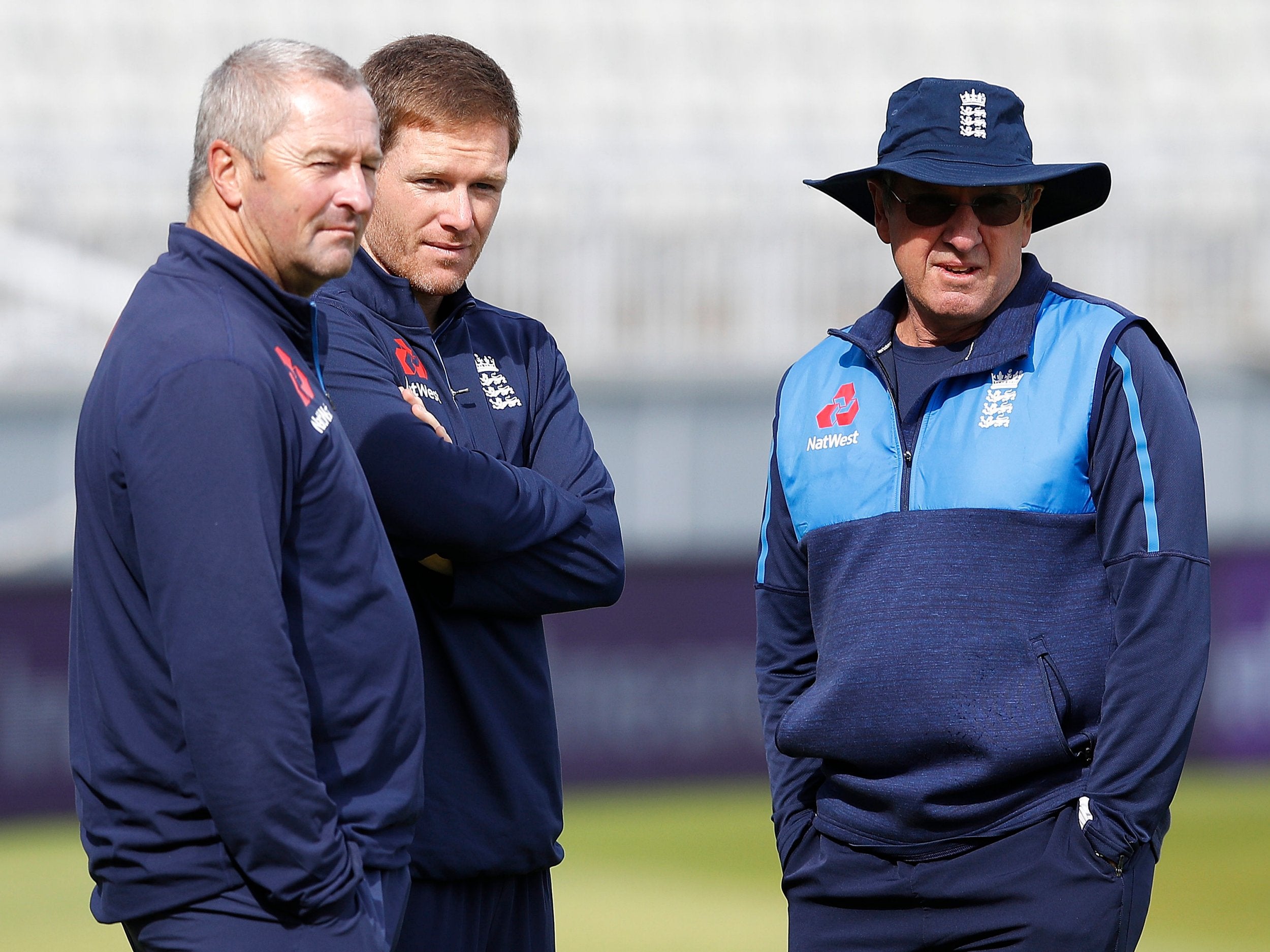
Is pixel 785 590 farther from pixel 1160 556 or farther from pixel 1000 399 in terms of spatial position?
pixel 1160 556

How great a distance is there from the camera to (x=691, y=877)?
715 cm

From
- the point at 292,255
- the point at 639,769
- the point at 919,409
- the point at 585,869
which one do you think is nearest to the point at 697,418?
the point at 639,769

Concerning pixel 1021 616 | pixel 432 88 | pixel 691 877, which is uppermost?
pixel 432 88

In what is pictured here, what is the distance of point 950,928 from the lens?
2.68 meters

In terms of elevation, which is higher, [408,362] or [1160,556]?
[408,362]

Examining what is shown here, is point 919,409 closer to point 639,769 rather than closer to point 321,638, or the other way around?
point 321,638

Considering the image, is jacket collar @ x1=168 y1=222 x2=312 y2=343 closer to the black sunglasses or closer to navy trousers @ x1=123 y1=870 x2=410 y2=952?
navy trousers @ x1=123 y1=870 x2=410 y2=952

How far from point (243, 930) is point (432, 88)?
1.33 metres

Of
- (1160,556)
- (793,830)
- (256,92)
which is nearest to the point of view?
(256,92)

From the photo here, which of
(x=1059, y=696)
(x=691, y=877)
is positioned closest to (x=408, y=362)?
(x=1059, y=696)

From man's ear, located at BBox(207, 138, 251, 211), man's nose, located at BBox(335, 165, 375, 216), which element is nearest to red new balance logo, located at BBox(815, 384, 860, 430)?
man's nose, located at BBox(335, 165, 375, 216)

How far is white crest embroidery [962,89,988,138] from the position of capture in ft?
9.27

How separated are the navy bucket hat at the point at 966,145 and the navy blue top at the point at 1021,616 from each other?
0.22m

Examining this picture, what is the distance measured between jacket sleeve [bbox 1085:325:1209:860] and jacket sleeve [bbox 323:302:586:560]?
36.7 inches
